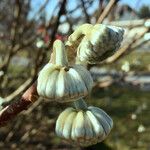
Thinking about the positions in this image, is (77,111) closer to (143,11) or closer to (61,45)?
(61,45)

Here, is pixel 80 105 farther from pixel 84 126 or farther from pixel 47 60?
pixel 47 60

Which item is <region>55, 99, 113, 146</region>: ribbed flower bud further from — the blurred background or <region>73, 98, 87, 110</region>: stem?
the blurred background

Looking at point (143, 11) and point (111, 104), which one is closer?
point (143, 11)

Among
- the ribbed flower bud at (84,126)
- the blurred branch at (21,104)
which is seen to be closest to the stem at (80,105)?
the ribbed flower bud at (84,126)

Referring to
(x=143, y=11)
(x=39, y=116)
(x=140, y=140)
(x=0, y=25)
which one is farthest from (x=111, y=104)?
(x=143, y=11)

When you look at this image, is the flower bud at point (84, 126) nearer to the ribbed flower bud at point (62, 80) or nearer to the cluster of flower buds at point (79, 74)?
the cluster of flower buds at point (79, 74)

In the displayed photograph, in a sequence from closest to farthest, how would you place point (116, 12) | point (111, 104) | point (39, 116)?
point (116, 12)
point (39, 116)
point (111, 104)
